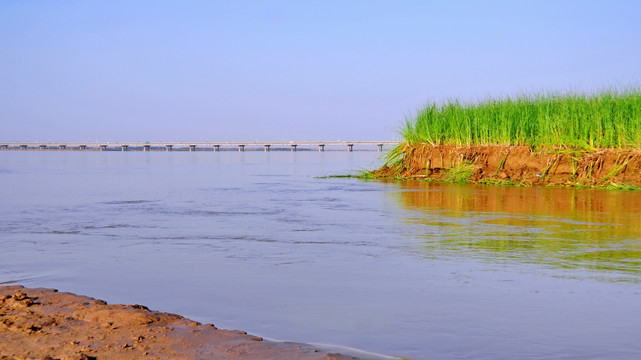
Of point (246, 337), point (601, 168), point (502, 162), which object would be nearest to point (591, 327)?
point (246, 337)

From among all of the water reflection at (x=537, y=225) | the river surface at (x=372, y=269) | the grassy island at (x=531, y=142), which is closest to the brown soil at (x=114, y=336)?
the river surface at (x=372, y=269)

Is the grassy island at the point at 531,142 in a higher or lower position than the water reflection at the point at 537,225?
higher

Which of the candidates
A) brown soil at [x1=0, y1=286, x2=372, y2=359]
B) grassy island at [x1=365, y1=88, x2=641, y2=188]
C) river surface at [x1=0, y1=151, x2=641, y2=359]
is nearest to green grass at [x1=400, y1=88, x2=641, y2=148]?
grassy island at [x1=365, y1=88, x2=641, y2=188]

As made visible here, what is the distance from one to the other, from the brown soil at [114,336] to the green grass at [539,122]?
13932mm

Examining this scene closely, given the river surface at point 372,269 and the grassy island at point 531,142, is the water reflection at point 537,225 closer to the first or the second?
the river surface at point 372,269

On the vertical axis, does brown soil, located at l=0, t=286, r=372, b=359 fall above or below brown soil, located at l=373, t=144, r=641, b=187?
below

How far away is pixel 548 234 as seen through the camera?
25.8 feet

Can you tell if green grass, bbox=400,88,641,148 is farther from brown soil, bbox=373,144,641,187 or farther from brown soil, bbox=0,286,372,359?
brown soil, bbox=0,286,372,359

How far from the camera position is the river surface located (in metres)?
3.84

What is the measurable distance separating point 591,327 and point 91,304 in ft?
10.3

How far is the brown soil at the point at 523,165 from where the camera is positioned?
50.4 feet

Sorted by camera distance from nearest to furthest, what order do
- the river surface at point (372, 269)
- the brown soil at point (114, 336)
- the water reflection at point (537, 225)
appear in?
the brown soil at point (114, 336)
the river surface at point (372, 269)
the water reflection at point (537, 225)

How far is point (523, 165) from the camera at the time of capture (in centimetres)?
1711

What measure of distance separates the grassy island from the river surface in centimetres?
452
